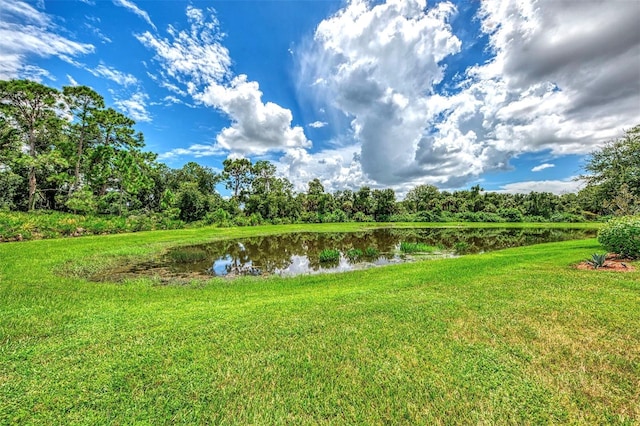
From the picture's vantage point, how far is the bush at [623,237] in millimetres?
10773

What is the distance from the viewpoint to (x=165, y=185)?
60312mm

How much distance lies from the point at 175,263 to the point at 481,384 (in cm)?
1617

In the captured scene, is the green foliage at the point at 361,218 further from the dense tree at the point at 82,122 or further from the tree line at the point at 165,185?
the dense tree at the point at 82,122

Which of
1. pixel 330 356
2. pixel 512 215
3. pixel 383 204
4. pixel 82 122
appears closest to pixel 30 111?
pixel 82 122

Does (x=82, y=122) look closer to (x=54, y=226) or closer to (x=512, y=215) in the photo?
(x=54, y=226)

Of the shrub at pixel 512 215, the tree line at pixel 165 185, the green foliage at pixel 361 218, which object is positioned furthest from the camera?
the green foliage at pixel 361 218

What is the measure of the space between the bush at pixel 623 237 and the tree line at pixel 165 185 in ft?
22.8

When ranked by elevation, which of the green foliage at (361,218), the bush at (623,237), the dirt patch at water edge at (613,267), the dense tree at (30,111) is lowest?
the dirt patch at water edge at (613,267)

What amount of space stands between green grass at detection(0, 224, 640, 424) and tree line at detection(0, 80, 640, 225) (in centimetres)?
1733

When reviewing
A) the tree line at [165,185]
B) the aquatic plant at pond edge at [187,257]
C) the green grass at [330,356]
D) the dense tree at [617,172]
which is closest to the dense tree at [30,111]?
the tree line at [165,185]

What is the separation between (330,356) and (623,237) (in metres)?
14.1

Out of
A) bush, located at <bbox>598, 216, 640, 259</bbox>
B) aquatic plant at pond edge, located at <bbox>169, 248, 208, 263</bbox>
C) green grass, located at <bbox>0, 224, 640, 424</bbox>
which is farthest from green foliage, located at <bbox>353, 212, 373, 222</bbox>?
green grass, located at <bbox>0, 224, 640, 424</bbox>

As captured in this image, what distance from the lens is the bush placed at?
10.8 m

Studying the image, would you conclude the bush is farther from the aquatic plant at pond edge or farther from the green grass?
the aquatic plant at pond edge
